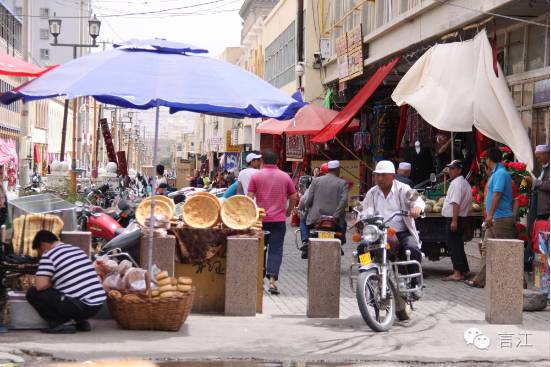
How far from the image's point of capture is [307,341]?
8.84 m

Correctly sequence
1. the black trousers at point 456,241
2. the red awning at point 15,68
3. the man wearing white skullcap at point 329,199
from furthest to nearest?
the man wearing white skullcap at point 329,199, the black trousers at point 456,241, the red awning at point 15,68

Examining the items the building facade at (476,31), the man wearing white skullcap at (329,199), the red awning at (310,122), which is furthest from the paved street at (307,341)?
the red awning at (310,122)

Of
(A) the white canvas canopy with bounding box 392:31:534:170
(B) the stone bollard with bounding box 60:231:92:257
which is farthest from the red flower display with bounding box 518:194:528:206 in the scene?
(B) the stone bollard with bounding box 60:231:92:257

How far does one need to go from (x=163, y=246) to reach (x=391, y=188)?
8.37 ft

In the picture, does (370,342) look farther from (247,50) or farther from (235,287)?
(247,50)

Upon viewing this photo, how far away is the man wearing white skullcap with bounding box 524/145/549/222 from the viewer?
12.1 meters

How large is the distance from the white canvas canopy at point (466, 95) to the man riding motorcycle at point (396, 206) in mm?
3409

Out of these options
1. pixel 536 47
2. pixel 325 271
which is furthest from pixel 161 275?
pixel 536 47

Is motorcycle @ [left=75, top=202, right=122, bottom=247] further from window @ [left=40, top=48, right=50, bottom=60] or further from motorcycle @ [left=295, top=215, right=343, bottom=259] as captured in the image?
window @ [left=40, top=48, right=50, bottom=60]

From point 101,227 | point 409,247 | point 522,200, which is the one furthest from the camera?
point 522,200

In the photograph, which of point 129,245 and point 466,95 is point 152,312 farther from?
point 466,95

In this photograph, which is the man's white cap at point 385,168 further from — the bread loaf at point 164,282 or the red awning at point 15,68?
the red awning at point 15,68

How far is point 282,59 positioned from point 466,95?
27.6 metres

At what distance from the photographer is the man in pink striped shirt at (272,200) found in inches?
473
